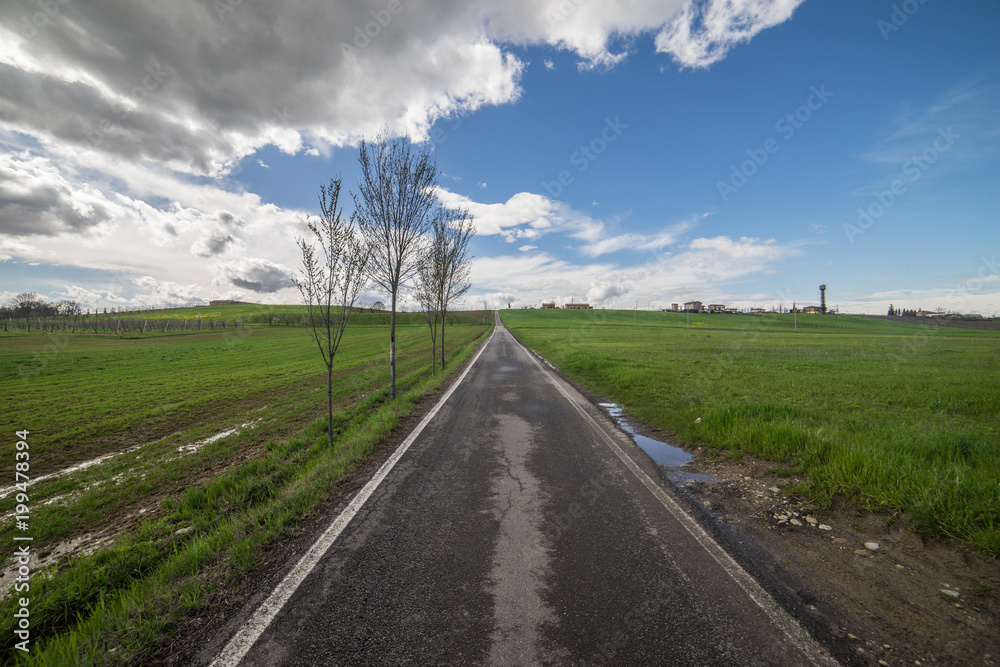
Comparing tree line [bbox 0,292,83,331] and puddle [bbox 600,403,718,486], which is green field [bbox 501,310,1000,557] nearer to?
puddle [bbox 600,403,718,486]

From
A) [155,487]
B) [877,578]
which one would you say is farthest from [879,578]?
[155,487]

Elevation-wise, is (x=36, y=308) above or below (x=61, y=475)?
above

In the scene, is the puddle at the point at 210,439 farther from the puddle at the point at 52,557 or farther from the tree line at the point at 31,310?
the tree line at the point at 31,310

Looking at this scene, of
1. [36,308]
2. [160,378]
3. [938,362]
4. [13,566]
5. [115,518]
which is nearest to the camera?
[13,566]

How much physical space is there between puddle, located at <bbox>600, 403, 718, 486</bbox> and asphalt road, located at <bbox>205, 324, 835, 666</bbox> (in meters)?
0.47

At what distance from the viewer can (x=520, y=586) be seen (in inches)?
124

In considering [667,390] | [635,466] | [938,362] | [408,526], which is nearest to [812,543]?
[635,466]

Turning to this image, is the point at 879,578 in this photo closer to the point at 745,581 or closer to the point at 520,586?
the point at 745,581

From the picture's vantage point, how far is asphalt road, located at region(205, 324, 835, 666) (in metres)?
2.49

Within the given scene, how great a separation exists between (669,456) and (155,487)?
9.09 meters

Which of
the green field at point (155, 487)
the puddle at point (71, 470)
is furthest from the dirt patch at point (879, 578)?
the puddle at point (71, 470)

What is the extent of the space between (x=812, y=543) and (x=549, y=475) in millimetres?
3077

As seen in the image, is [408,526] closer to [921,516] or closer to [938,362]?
[921,516]

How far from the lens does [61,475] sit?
6.94m
